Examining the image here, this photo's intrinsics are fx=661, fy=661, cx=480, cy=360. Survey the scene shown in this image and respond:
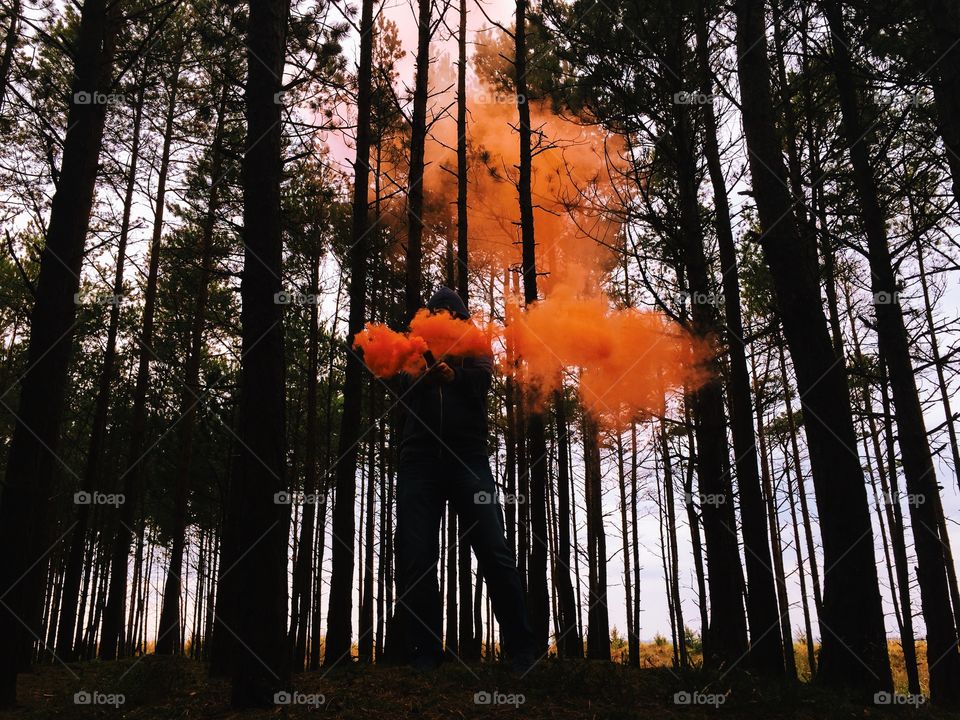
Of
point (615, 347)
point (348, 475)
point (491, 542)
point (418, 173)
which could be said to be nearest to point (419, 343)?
point (491, 542)

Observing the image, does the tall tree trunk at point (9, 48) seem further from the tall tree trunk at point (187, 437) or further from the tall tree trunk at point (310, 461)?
the tall tree trunk at point (310, 461)

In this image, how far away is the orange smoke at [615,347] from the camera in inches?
314

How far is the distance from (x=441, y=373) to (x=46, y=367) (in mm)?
3991

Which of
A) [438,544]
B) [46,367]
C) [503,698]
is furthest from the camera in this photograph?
[46,367]

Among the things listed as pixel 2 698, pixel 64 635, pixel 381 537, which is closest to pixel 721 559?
pixel 2 698

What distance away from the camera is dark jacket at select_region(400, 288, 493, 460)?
5449 mm

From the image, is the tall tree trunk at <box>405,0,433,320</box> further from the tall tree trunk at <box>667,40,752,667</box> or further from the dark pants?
the dark pants

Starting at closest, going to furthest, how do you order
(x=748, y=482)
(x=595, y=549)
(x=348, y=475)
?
(x=748, y=482), (x=348, y=475), (x=595, y=549)

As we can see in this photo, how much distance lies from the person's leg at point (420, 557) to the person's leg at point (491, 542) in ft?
0.70

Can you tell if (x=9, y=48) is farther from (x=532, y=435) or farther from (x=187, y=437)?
(x=532, y=435)

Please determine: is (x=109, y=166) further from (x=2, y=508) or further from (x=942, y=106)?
(x=942, y=106)

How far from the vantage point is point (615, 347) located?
8477mm

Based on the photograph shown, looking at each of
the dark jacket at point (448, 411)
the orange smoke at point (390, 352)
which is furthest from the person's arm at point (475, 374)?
the orange smoke at point (390, 352)

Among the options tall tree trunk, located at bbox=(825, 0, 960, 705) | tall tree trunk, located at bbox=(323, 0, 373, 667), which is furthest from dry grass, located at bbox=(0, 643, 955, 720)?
tall tree trunk, located at bbox=(323, 0, 373, 667)
